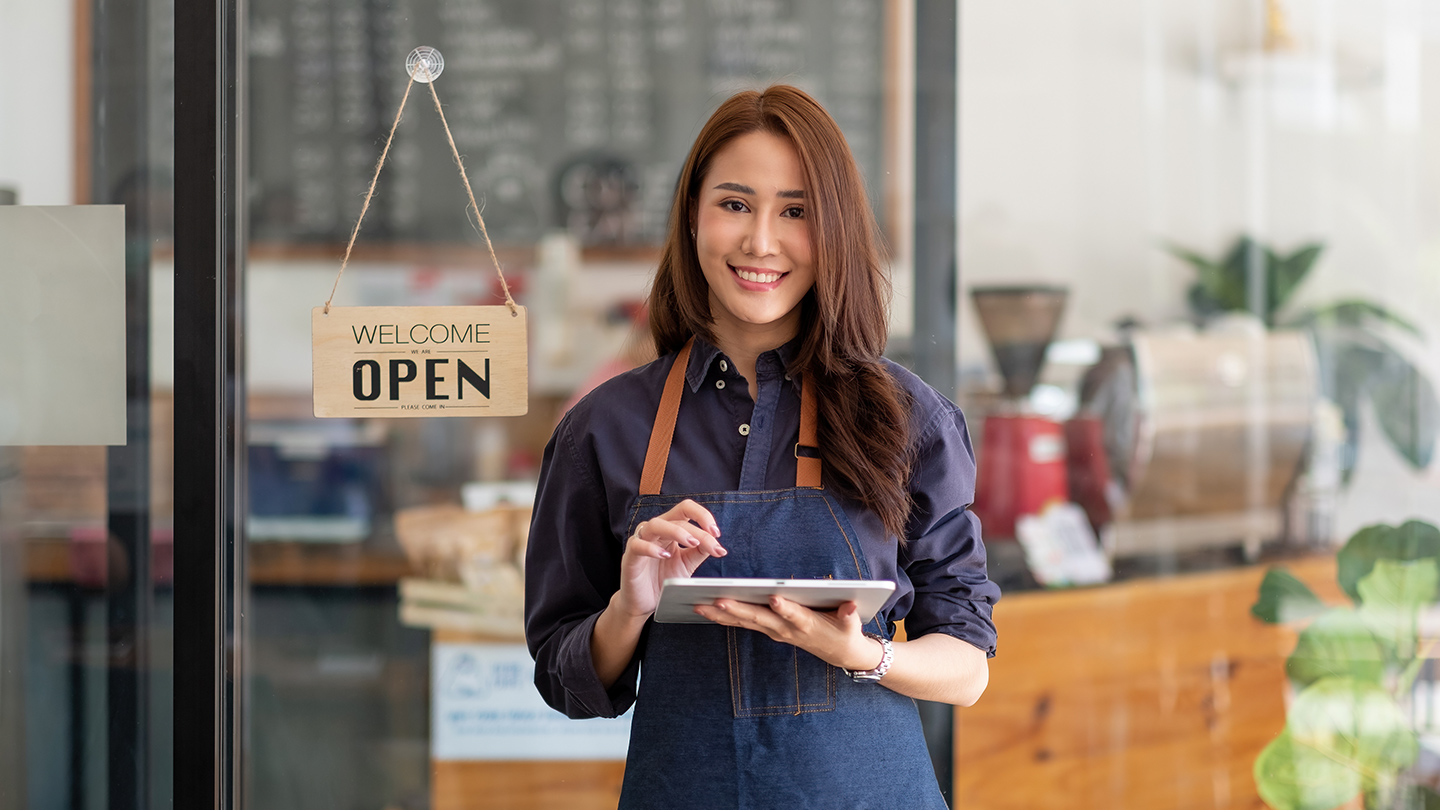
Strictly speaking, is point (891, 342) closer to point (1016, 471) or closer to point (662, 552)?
point (1016, 471)

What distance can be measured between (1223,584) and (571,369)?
5.03ft

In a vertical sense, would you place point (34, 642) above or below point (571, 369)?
below

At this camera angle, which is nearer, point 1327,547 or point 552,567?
point 552,567

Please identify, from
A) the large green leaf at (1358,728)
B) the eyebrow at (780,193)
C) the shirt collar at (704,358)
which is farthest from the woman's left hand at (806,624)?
the large green leaf at (1358,728)

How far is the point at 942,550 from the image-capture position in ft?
3.55

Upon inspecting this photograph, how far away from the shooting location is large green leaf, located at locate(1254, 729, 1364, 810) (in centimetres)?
186

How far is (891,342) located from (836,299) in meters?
1.01

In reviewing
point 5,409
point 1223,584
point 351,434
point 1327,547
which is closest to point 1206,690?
point 1223,584

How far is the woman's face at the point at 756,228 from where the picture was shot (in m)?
1.03

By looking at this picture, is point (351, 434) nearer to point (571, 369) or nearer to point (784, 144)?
point (571, 369)

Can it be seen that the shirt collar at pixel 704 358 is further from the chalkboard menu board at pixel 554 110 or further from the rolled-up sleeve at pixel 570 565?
the chalkboard menu board at pixel 554 110

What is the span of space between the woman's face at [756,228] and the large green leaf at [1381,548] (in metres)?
1.40

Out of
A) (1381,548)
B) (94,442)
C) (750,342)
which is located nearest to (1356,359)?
(1381,548)

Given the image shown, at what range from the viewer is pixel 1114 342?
8.85ft
